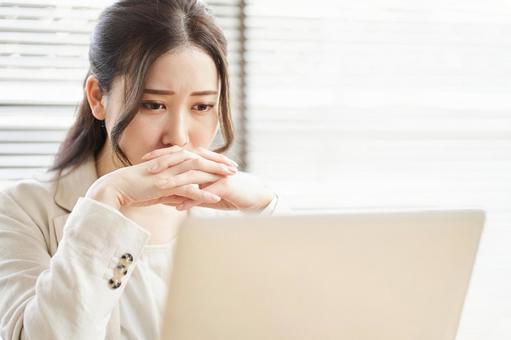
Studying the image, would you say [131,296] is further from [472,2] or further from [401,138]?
[472,2]

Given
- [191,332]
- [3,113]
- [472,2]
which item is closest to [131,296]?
[191,332]

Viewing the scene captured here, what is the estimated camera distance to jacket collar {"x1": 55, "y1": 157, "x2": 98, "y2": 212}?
1566 millimetres

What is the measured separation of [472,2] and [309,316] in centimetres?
161

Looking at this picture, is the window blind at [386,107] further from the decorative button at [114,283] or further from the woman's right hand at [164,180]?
the decorative button at [114,283]

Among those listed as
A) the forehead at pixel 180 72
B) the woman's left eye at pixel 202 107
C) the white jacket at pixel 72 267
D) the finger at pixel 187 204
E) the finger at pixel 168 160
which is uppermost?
the forehead at pixel 180 72

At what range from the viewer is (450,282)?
94cm

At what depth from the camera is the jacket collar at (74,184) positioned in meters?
1.57

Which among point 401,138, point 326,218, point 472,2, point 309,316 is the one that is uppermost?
point 472,2

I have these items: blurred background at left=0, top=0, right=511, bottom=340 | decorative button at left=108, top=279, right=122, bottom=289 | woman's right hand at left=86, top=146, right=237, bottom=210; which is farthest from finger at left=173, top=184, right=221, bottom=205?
blurred background at left=0, top=0, right=511, bottom=340

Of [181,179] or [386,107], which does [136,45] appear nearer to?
[181,179]

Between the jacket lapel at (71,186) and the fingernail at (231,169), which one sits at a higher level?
the fingernail at (231,169)

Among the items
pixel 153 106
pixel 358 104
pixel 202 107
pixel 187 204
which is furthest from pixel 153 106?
pixel 358 104

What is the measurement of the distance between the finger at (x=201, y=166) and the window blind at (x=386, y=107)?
787 millimetres

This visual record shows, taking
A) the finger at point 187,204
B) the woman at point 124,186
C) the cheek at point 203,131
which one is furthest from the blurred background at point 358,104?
the finger at point 187,204
